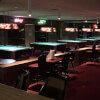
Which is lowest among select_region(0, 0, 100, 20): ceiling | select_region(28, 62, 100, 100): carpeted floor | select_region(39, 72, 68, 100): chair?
select_region(28, 62, 100, 100): carpeted floor

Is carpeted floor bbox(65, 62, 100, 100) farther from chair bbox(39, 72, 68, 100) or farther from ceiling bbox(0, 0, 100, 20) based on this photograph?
ceiling bbox(0, 0, 100, 20)

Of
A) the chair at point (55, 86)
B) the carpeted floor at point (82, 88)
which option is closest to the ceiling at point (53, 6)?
the carpeted floor at point (82, 88)

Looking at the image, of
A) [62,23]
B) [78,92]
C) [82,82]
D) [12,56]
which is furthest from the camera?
[62,23]

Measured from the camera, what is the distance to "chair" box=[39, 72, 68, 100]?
7.58 ft

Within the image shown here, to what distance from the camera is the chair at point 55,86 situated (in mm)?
2311

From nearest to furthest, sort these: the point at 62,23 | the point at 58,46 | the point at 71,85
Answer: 1. the point at 71,85
2. the point at 58,46
3. the point at 62,23

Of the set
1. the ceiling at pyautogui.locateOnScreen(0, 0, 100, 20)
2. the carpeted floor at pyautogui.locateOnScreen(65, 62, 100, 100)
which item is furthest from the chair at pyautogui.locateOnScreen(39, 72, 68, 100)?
the ceiling at pyautogui.locateOnScreen(0, 0, 100, 20)

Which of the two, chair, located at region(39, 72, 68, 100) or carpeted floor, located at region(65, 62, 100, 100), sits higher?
chair, located at region(39, 72, 68, 100)

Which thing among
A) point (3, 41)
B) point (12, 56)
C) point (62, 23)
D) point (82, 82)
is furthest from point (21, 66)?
point (62, 23)

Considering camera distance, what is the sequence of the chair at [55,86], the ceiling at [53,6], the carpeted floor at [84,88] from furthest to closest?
the ceiling at [53,6] → the carpeted floor at [84,88] → the chair at [55,86]

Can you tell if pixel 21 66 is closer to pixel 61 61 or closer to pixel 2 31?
pixel 61 61

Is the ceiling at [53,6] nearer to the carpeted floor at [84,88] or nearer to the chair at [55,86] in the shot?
the carpeted floor at [84,88]

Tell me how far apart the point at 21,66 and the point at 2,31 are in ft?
24.2

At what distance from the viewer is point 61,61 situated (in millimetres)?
5461
